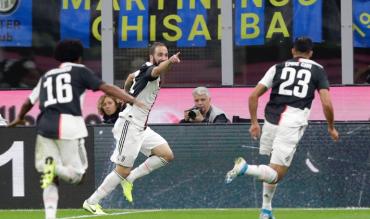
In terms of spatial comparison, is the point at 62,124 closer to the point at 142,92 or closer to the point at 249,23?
the point at 142,92

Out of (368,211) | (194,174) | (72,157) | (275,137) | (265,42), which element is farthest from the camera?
(265,42)

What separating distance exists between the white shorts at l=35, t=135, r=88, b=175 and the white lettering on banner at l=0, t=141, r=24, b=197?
426 centimetres

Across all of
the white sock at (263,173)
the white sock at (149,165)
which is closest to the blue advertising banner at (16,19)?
the white sock at (149,165)

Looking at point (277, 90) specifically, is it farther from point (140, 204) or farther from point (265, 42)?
point (265, 42)

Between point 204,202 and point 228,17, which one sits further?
point 228,17

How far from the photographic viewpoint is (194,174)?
50.4 ft

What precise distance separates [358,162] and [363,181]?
0.82 feet

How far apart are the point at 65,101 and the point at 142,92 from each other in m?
3.09

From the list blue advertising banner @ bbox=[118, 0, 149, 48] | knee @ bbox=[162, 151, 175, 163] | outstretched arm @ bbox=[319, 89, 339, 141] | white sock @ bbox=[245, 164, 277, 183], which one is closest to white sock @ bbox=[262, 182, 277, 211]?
white sock @ bbox=[245, 164, 277, 183]

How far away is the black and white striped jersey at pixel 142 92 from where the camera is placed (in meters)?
14.0

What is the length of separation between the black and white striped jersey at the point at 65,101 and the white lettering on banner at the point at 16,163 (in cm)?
433

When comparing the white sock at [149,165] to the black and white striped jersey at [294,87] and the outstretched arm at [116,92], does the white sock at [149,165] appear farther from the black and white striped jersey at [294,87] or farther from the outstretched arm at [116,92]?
the outstretched arm at [116,92]

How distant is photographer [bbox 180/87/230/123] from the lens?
1577 centimetres

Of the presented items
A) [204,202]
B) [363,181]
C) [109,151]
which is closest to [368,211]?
[363,181]
